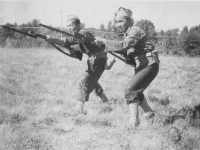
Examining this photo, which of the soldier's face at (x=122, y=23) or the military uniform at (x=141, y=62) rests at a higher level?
the soldier's face at (x=122, y=23)

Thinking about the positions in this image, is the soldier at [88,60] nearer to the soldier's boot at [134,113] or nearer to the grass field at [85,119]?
the grass field at [85,119]

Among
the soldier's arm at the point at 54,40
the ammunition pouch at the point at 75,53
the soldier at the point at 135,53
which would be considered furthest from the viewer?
the ammunition pouch at the point at 75,53

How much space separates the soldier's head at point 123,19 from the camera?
3564 millimetres

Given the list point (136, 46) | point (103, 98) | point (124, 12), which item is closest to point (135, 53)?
point (136, 46)

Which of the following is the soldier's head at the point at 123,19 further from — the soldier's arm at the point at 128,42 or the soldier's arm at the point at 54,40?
the soldier's arm at the point at 54,40

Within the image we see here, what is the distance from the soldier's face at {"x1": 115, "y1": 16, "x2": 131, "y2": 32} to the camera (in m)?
3.58

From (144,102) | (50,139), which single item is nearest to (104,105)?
(144,102)

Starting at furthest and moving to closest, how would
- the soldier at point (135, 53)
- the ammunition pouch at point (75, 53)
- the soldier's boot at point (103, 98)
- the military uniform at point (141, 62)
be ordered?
the soldier's boot at point (103, 98) → the ammunition pouch at point (75, 53) → the military uniform at point (141, 62) → the soldier at point (135, 53)

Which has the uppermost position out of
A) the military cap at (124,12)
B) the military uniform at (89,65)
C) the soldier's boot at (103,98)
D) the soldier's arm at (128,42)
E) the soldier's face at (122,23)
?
the military cap at (124,12)

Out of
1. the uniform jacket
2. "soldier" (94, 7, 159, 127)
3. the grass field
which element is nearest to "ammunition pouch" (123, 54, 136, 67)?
"soldier" (94, 7, 159, 127)

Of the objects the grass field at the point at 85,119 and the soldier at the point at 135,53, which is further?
the soldier at the point at 135,53

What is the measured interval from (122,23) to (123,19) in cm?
6

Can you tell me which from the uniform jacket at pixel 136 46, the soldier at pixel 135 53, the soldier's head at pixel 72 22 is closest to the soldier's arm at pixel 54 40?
the soldier's head at pixel 72 22

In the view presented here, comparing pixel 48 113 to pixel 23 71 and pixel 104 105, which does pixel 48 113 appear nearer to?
pixel 104 105
